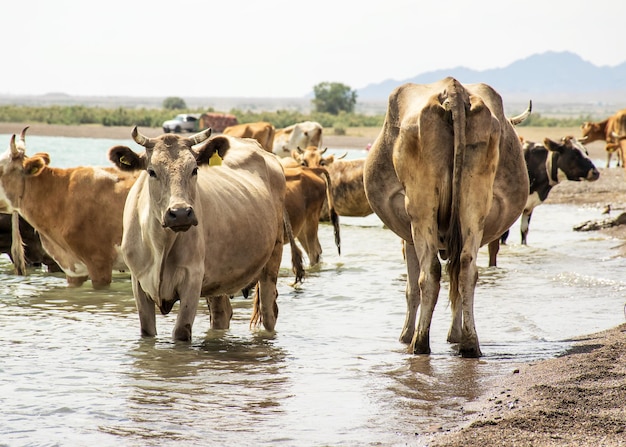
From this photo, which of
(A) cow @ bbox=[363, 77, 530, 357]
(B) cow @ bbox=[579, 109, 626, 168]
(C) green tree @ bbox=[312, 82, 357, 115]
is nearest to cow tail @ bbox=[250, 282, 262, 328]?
(A) cow @ bbox=[363, 77, 530, 357]

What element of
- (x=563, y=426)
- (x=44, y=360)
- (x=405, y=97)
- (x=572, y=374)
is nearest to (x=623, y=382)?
(x=572, y=374)

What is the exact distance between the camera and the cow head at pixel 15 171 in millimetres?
10656

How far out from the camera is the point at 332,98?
107 meters

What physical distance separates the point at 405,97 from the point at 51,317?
417 cm

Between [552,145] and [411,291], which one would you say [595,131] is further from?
[411,291]

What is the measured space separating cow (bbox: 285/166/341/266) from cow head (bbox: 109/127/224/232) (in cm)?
446

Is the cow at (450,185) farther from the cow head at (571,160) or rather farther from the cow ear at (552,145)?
the cow head at (571,160)

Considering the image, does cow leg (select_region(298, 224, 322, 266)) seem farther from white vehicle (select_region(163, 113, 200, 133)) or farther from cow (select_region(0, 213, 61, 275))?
white vehicle (select_region(163, 113, 200, 133))

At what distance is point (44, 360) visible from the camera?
7.50 meters

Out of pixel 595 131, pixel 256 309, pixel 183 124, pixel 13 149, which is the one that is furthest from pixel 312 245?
pixel 183 124

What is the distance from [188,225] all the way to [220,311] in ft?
7.50

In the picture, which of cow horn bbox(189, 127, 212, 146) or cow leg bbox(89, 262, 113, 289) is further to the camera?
cow leg bbox(89, 262, 113, 289)

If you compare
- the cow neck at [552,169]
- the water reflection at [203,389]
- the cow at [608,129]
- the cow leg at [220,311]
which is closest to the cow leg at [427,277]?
the water reflection at [203,389]

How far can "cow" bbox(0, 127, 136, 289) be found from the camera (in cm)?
1045
